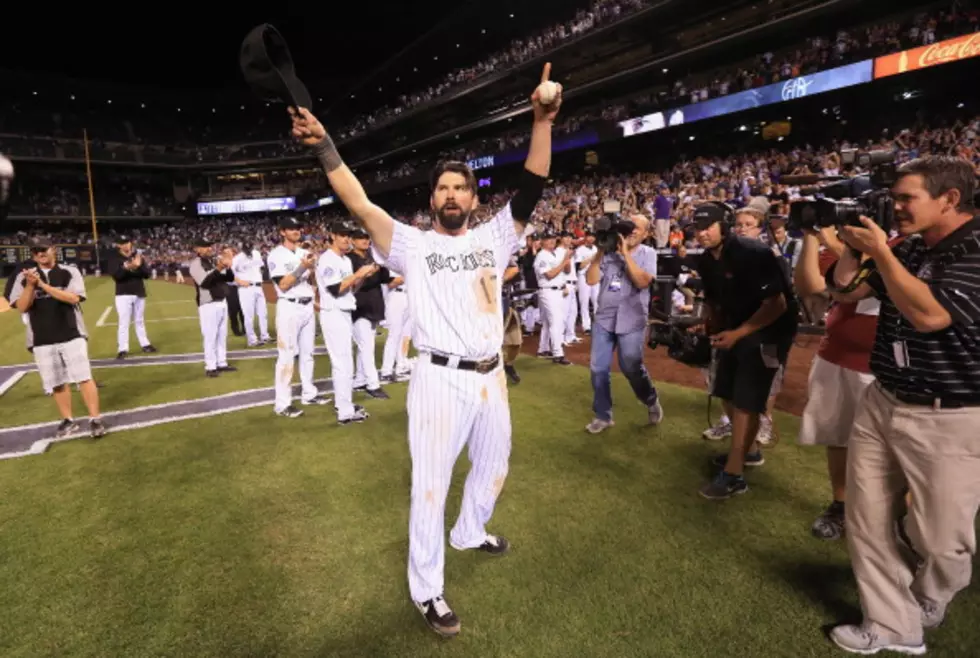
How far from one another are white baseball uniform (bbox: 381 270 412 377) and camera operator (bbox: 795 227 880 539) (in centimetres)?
558

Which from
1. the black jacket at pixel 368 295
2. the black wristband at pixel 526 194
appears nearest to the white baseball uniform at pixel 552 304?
the black jacket at pixel 368 295

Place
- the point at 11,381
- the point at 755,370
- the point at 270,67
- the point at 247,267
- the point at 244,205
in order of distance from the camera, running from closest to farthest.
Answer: the point at 270,67 → the point at 755,370 → the point at 11,381 → the point at 247,267 → the point at 244,205

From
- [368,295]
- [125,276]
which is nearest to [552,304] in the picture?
[368,295]

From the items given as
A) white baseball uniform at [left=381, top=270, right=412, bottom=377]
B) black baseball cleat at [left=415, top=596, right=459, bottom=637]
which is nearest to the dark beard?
black baseball cleat at [left=415, top=596, right=459, bottom=637]

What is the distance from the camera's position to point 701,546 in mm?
3494

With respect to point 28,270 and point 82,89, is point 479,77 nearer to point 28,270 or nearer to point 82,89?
point 28,270

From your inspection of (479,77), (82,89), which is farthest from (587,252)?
(82,89)

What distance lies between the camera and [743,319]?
13.3ft

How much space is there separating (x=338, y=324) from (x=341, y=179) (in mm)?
4092

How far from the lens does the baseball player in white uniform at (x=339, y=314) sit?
626cm

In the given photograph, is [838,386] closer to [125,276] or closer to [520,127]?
[125,276]

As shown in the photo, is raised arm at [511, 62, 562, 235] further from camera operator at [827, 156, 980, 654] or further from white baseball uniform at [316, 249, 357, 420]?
white baseball uniform at [316, 249, 357, 420]

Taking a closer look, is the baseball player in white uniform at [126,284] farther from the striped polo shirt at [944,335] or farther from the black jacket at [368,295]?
the striped polo shirt at [944,335]

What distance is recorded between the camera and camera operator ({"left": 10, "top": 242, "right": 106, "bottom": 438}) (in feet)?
18.3
